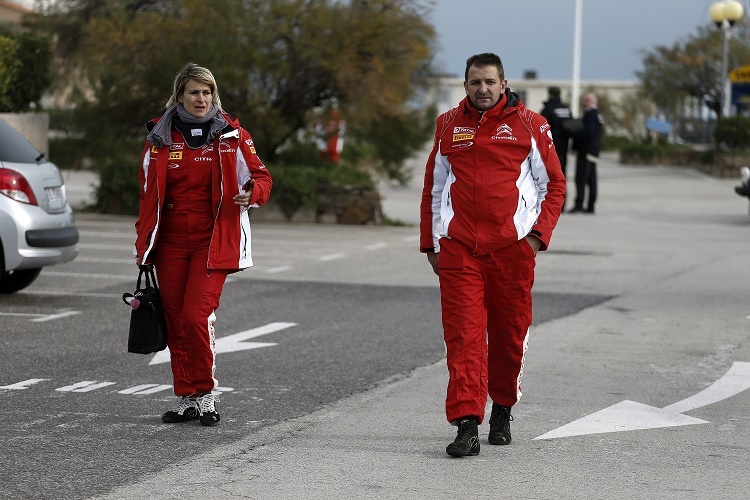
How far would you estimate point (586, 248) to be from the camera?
1862 cm

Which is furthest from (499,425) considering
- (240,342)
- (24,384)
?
(240,342)

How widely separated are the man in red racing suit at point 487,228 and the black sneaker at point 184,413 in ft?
4.66

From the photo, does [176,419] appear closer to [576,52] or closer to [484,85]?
[484,85]

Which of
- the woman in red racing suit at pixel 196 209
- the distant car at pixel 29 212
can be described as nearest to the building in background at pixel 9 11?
the distant car at pixel 29 212

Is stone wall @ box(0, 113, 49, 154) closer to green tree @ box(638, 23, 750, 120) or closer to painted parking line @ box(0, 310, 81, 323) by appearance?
painted parking line @ box(0, 310, 81, 323)

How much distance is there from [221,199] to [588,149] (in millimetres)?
18558

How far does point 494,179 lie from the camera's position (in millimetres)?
6758

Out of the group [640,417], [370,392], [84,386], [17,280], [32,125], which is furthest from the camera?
[32,125]

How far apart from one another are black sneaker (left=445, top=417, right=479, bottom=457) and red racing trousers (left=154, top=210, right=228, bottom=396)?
143cm

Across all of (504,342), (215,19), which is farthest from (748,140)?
(504,342)

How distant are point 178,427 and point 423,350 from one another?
316 centimetres

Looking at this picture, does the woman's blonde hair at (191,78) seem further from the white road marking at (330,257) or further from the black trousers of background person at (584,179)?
the black trousers of background person at (584,179)

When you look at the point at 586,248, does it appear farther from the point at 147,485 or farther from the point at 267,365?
the point at 147,485

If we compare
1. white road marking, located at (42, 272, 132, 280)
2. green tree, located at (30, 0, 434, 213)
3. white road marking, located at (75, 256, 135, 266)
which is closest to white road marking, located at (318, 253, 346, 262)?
white road marking, located at (75, 256, 135, 266)
